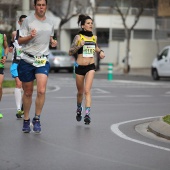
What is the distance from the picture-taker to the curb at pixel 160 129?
1100cm

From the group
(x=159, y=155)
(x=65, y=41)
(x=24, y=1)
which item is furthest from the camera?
(x=65, y=41)

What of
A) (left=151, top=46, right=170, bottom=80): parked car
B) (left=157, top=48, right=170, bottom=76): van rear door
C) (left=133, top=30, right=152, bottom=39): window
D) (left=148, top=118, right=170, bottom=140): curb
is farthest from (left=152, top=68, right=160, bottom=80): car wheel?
(left=148, top=118, right=170, bottom=140): curb

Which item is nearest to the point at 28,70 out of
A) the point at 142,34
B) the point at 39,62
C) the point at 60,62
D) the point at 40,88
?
the point at 39,62

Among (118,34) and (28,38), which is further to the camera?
(118,34)

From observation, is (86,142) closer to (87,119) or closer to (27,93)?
(27,93)

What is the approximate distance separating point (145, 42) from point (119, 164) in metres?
42.6

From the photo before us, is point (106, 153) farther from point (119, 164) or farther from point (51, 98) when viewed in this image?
point (51, 98)

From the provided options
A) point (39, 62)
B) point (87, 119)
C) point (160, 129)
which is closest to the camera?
point (39, 62)

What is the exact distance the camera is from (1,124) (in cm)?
1248

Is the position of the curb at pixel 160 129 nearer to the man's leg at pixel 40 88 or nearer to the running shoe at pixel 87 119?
the running shoe at pixel 87 119

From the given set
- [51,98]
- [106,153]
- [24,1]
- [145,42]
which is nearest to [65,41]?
[145,42]

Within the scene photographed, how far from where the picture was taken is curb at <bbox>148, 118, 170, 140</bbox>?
11.0m

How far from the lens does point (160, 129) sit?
1148 cm

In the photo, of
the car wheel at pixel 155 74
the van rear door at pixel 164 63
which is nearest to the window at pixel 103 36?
the car wheel at pixel 155 74
